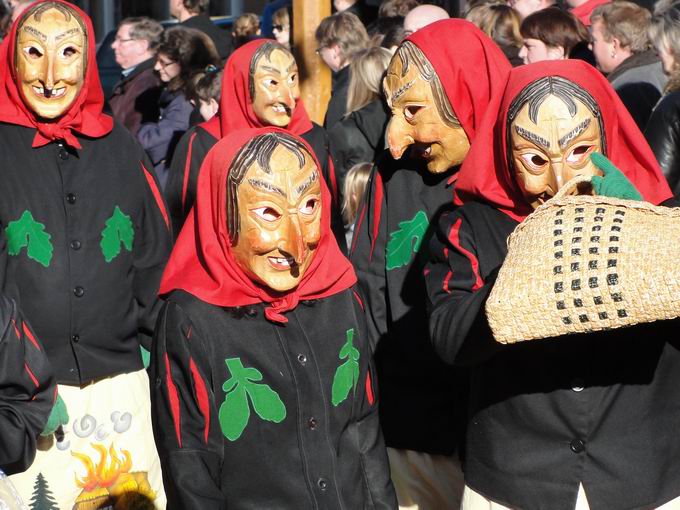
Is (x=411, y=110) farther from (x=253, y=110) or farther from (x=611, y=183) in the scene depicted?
(x=253, y=110)

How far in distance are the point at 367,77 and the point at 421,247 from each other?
2.42 metres

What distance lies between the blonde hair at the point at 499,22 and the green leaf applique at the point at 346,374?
3669 mm

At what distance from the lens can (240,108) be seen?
6035mm

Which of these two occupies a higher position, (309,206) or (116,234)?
(309,206)

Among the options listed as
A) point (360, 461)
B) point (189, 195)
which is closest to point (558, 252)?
point (360, 461)

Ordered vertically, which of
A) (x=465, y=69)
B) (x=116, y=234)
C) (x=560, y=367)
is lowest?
(x=116, y=234)

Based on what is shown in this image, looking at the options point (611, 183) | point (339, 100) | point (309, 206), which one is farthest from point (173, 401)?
point (339, 100)

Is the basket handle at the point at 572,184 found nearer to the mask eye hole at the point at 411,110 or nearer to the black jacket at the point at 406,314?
the black jacket at the point at 406,314

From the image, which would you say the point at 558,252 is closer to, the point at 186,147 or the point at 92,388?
the point at 92,388

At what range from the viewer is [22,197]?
4270 millimetres

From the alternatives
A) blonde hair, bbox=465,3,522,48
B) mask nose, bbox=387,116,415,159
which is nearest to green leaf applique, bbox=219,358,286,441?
mask nose, bbox=387,116,415,159

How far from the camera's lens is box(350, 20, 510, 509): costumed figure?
4.00 m

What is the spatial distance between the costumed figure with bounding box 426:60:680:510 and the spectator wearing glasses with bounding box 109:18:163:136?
546 centimetres

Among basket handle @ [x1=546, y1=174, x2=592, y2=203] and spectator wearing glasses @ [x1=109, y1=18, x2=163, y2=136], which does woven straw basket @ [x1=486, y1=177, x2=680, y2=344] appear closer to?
basket handle @ [x1=546, y1=174, x2=592, y2=203]
